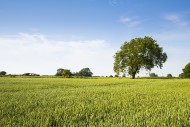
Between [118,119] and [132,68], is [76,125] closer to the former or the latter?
[118,119]

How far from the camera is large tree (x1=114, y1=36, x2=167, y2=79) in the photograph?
66562mm

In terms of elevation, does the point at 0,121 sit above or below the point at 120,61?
below

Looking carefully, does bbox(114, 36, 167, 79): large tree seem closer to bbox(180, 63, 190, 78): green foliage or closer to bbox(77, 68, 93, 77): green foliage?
bbox(180, 63, 190, 78): green foliage

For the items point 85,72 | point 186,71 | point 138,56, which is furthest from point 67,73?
point 85,72

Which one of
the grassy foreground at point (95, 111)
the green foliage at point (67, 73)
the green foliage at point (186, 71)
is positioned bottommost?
the grassy foreground at point (95, 111)

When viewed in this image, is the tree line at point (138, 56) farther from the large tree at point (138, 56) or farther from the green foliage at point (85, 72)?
the green foliage at point (85, 72)

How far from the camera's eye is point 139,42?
2682 inches

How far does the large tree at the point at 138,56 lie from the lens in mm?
66562

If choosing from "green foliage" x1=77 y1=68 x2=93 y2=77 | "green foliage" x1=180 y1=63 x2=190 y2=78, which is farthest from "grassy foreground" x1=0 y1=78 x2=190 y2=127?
"green foliage" x1=77 y1=68 x2=93 y2=77

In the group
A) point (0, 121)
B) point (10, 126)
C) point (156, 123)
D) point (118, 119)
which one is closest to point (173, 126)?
point (156, 123)

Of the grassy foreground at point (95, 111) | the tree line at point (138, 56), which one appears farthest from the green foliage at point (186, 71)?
the grassy foreground at point (95, 111)

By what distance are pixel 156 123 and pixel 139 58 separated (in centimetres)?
6120

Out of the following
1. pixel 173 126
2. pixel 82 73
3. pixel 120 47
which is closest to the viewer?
pixel 173 126

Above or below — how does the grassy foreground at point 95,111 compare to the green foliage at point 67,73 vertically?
below
